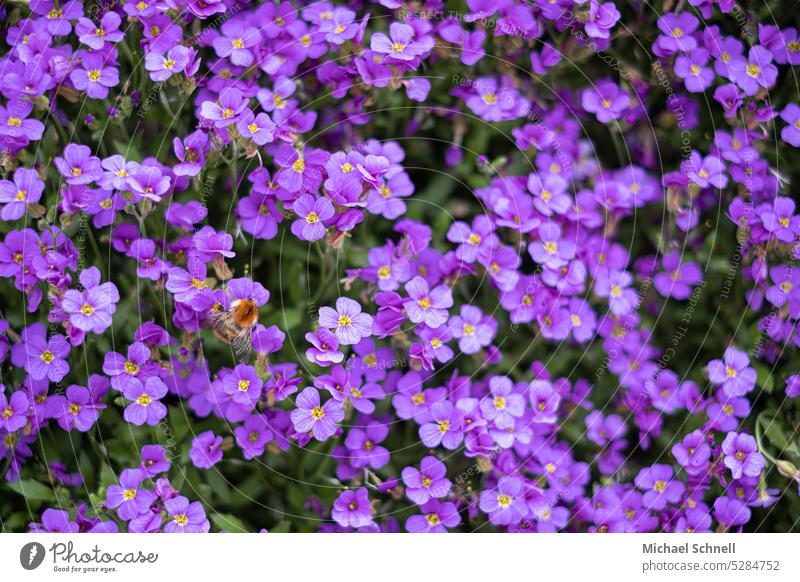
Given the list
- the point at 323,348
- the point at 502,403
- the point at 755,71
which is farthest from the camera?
the point at 755,71

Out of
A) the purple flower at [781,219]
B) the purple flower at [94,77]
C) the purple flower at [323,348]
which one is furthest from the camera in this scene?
the purple flower at [781,219]

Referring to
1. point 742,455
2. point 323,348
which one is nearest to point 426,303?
point 323,348

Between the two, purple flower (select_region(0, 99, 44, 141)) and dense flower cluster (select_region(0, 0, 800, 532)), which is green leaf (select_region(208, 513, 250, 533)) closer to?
dense flower cluster (select_region(0, 0, 800, 532))

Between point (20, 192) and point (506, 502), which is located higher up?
point (20, 192)

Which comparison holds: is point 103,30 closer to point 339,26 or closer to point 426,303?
point 339,26

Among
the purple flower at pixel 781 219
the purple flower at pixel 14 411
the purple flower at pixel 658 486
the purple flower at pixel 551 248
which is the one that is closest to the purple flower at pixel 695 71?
the purple flower at pixel 781 219

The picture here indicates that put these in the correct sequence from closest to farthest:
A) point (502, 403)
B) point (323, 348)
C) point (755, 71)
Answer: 1. point (323, 348)
2. point (502, 403)
3. point (755, 71)
